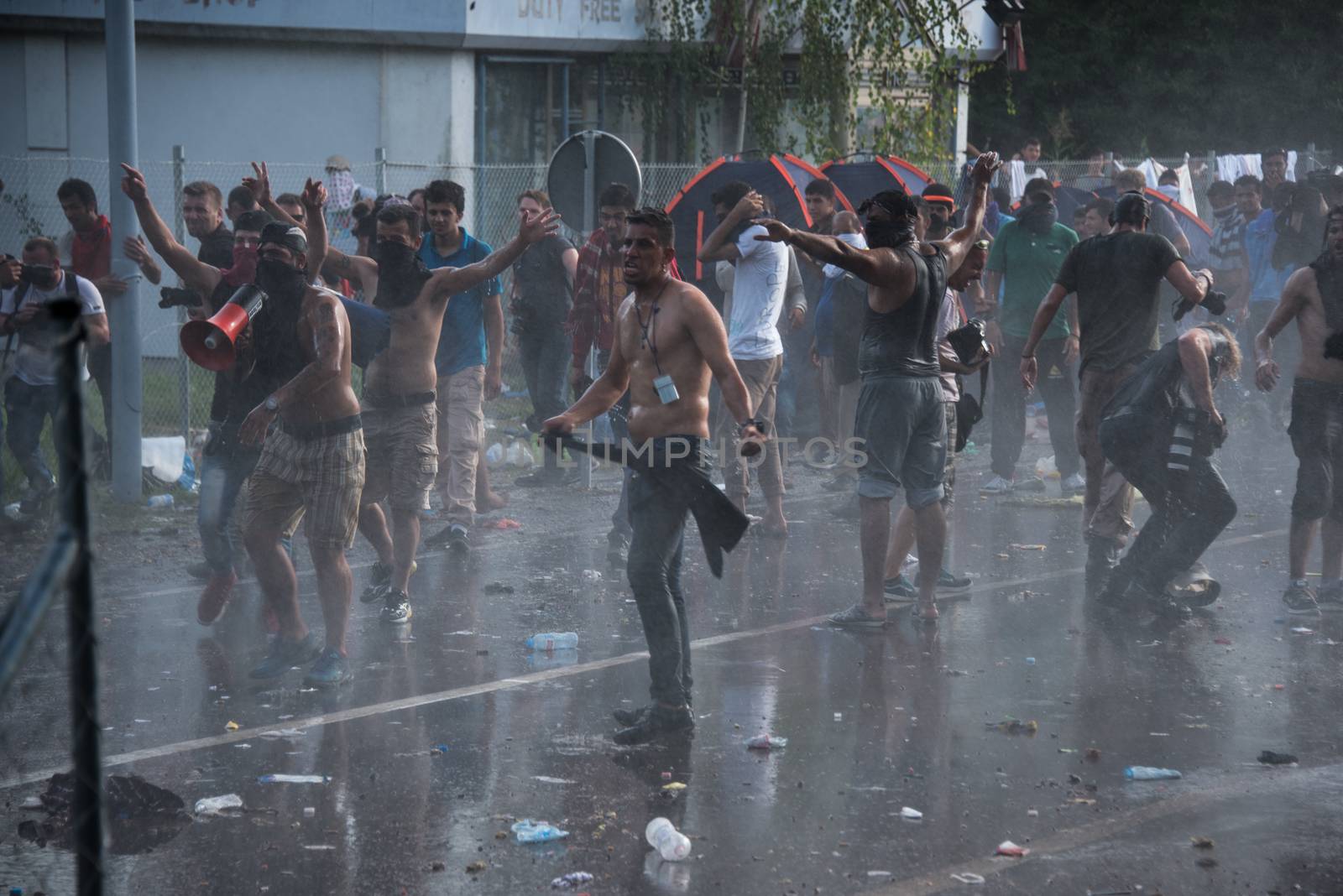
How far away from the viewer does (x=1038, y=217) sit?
11.5 metres

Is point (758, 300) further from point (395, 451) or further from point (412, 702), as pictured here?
point (412, 702)

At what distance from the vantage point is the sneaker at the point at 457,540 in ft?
30.2

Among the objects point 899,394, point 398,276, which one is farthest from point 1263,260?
point 398,276

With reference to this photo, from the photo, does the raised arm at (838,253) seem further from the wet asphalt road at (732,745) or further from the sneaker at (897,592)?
the sneaker at (897,592)

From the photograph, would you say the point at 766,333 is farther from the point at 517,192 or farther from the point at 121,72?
the point at 517,192

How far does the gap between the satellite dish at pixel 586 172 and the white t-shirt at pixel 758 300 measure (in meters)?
1.21

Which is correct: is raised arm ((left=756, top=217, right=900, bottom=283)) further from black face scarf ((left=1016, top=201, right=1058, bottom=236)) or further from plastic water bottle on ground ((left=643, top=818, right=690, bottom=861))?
black face scarf ((left=1016, top=201, right=1058, bottom=236))

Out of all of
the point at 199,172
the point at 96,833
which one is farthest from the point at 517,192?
the point at 96,833

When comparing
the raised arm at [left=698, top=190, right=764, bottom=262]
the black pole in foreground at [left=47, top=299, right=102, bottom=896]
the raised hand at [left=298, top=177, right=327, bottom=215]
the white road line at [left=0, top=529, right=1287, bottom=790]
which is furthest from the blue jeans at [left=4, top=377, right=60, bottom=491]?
the black pole in foreground at [left=47, top=299, right=102, bottom=896]

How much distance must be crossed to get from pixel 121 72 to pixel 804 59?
11.3 metres

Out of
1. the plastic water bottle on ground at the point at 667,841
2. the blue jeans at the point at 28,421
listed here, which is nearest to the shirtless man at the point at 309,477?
the plastic water bottle on ground at the point at 667,841

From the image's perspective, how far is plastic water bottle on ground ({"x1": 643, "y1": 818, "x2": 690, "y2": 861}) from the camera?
15.1 ft

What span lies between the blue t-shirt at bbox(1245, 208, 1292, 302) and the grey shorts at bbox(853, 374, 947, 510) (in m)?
7.63

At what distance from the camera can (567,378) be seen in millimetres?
12156
